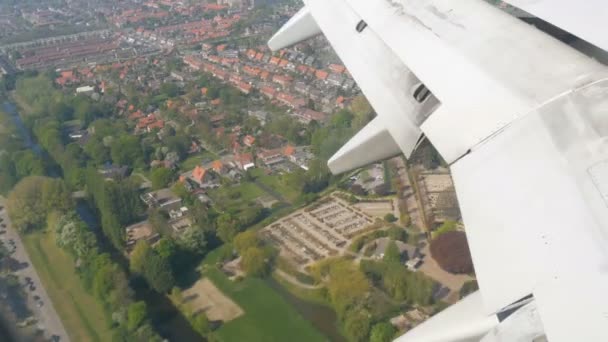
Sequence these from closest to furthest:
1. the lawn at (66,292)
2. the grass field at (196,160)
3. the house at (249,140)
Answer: the lawn at (66,292) → the grass field at (196,160) → the house at (249,140)

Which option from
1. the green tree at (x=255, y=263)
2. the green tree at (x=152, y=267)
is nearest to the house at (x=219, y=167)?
the green tree at (x=152, y=267)

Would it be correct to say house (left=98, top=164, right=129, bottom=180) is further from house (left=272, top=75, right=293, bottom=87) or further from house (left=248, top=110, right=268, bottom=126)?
house (left=272, top=75, right=293, bottom=87)

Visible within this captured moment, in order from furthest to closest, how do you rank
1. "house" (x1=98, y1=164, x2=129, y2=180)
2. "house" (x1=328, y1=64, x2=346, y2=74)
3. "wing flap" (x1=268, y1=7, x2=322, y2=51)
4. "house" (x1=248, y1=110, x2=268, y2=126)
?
"house" (x1=328, y1=64, x2=346, y2=74) → "house" (x1=248, y1=110, x2=268, y2=126) → "house" (x1=98, y1=164, x2=129, y2=180) → "wing flap" (x1=268, y1=7, x2=322, y2=51)

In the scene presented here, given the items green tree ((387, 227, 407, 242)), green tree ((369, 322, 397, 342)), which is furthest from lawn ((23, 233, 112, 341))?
green tree ((387, 227, 407, 242))

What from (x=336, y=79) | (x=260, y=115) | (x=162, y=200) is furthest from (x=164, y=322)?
(x=336, y=79)

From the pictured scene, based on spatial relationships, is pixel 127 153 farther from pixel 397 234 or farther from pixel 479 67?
pixel 479 67

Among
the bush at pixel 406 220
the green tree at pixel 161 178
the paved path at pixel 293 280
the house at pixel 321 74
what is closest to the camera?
the paved path at pixel 293 280

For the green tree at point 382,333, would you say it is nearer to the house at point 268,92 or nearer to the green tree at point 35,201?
the green tree at point 35,201
